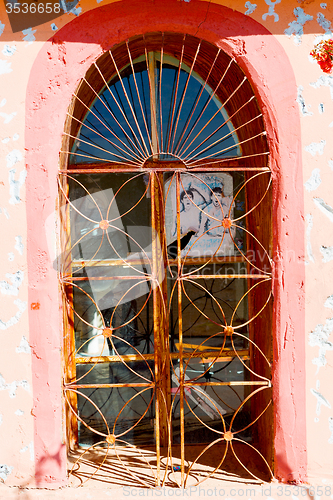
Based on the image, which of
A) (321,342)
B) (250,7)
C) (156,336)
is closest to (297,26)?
(250,7)

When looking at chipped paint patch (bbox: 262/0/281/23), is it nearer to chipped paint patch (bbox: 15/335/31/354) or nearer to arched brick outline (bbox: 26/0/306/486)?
arched brick outline (bbox: 26/0/306/486)

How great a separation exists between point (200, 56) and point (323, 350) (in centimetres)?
239

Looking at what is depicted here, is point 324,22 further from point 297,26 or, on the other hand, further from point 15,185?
point 15,185

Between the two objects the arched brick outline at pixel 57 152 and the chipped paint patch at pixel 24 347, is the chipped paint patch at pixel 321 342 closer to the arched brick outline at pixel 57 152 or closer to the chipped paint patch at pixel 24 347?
the arched brick outline at pixel 57 152

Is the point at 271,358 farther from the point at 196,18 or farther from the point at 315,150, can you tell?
the point at 196,18

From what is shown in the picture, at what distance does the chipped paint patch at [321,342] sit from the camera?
237 cm

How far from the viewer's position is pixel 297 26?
2.36 meters

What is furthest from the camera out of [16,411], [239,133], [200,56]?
[239,133]

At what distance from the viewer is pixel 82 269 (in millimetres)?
2830

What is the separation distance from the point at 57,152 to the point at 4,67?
2.21 ft

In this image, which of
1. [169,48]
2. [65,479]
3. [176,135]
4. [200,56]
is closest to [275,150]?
[176,135]

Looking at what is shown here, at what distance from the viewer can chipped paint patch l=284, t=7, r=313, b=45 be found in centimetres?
236

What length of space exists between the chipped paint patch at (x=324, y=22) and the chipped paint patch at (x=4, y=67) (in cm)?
214

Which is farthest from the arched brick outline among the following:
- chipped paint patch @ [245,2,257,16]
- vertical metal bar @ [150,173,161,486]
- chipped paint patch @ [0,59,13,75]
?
vertical metal bar @ [150,173,161,486]
